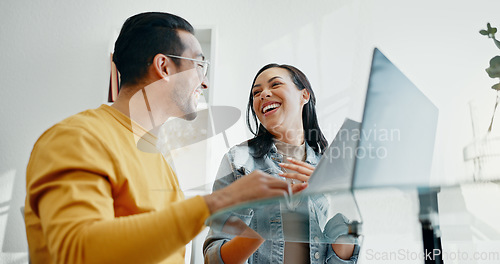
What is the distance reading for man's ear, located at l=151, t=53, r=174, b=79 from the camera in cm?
97

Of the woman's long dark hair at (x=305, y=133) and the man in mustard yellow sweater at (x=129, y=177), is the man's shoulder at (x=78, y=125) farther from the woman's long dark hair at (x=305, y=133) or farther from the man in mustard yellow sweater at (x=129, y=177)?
the woman's long dark hair at (x=305, y=133)

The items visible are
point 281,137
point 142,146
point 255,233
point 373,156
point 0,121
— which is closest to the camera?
point 373,156

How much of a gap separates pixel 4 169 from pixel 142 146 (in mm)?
1578

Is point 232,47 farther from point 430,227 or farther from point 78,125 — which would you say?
point 430,227

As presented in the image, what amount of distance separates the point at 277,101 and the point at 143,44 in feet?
1.19

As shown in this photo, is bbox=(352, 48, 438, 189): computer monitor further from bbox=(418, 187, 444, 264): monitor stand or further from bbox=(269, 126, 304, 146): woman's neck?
bbox=(269, 126, 304, 146): woman's neck

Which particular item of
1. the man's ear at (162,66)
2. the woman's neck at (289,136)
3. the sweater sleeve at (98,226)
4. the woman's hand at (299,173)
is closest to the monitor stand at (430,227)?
the woman's hand at (299,173)

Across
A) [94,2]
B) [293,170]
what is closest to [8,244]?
[94,2]

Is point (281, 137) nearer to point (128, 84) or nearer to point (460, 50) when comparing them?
point (128, 84)

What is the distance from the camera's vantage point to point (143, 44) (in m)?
0.98

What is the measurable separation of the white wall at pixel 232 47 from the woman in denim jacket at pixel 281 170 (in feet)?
2.68

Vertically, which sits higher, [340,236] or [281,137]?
[281,137]

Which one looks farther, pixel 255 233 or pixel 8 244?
pixel 8 244

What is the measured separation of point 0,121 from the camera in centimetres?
216
